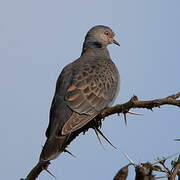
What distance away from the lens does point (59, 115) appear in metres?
5.41

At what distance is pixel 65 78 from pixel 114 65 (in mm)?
1352

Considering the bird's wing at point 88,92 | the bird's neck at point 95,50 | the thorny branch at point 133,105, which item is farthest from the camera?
the bird's neck at point 95,50

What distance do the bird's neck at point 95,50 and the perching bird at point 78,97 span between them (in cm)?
39

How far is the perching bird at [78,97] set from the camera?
16.1ft

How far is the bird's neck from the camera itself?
7781mm

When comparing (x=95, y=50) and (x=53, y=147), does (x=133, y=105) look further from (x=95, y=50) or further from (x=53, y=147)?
(x=95, y=50)

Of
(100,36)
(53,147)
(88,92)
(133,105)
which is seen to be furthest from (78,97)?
(100,36)

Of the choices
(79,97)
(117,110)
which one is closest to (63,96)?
(79,97)

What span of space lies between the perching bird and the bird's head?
42.0 inches

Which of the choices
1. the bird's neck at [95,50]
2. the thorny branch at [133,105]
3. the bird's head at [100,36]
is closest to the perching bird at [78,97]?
the bird's neck at [95,50]

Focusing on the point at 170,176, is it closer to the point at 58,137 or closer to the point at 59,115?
the point at 58,137

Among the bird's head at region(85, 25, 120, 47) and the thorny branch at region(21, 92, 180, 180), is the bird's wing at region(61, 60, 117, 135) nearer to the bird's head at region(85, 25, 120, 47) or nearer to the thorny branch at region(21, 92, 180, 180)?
the thorny branch at region(21, 92, 180, 180)

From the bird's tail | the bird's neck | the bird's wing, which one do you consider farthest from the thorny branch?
the bird's neck

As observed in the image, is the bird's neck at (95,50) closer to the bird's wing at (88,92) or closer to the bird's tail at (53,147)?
the bird's wing at (88,92)
